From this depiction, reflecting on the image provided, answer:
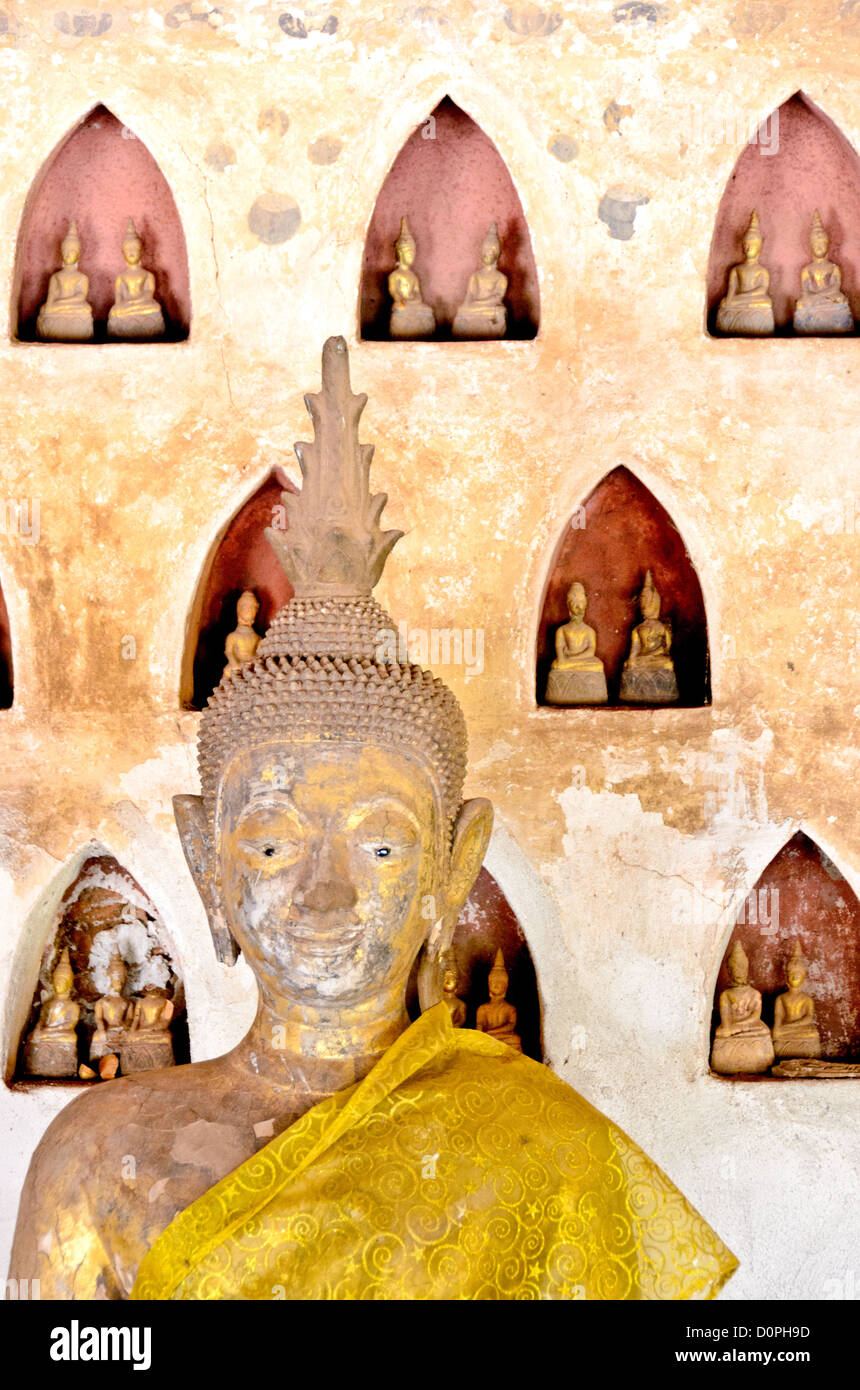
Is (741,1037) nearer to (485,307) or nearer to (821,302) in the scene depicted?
(821,302)

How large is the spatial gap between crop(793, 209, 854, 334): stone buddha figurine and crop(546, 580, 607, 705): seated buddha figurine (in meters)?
1.35

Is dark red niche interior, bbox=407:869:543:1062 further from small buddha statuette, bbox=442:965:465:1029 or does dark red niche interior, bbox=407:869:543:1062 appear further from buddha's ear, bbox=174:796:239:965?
buddha's ear, bbox=174:796:239:965

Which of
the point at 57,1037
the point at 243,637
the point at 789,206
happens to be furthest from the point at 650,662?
the point at 57,1037

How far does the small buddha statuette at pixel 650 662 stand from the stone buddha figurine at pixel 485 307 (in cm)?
115

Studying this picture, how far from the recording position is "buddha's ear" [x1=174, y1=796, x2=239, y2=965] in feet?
12.3

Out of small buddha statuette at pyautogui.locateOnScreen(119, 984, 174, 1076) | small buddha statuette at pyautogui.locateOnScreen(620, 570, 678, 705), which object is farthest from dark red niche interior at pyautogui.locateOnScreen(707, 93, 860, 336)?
small buddha statuette at pyautogui.locateOnScreen(119, 984, 174, 1076)

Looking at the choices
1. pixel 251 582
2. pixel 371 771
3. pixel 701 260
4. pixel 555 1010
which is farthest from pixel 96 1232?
pixel 701 260

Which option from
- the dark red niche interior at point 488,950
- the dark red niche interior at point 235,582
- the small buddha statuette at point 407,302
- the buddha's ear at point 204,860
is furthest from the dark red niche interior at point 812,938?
the buddha's ear at point 204,860

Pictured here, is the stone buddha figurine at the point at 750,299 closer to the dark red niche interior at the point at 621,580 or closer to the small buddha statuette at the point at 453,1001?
the dark red niche interior at the point at 621,580

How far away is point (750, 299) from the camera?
18.7 feet

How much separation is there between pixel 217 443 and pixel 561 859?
6.77ft

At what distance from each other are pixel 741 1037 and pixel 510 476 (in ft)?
7.61

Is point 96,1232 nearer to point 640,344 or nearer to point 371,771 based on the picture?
point 371,771

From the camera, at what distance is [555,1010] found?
220 inches
